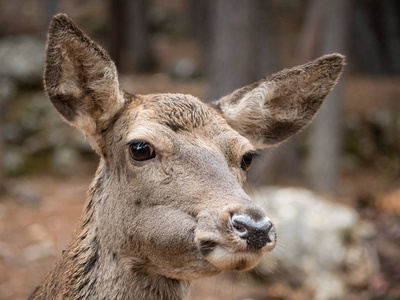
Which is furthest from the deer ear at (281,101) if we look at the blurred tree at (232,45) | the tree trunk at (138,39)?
the tree trunk at (138,39)

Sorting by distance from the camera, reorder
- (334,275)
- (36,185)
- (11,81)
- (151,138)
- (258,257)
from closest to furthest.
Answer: (258,257) < (151,138) < (334,275) < (36,185) < (11,81)

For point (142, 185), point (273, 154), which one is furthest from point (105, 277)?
point (273, 154)

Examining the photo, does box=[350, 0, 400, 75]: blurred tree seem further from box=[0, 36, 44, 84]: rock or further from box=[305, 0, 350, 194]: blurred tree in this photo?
box=[0, 36, 44, 84]: rock

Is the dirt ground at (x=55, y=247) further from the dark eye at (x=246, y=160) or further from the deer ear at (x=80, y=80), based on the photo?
Answer: the deer ear at (x=80, y=80)

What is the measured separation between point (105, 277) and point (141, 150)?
838 millimetres

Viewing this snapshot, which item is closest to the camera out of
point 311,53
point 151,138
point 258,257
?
point 258,257

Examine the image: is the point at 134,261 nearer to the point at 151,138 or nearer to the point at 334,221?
the point at 151,138

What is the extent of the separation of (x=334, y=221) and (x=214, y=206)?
5.49 m

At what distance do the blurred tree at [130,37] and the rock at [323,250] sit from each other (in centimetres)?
1094

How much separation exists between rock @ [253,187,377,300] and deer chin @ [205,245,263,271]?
4.82m

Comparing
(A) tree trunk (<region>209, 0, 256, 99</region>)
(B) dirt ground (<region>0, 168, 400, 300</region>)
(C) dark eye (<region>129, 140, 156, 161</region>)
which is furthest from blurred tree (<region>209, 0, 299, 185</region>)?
(C) dark eye (<region>129, 140, 156, 161</region>)

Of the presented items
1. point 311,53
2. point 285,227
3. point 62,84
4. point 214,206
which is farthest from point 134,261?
point 311,53

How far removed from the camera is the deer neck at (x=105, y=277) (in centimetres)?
365

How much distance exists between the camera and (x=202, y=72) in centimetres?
1839
